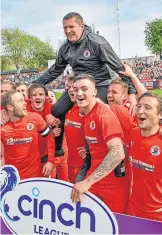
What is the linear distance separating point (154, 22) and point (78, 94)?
182 feet

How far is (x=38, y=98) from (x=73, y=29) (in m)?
1.10

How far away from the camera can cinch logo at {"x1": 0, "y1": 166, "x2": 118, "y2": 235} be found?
2.66 m

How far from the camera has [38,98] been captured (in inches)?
184

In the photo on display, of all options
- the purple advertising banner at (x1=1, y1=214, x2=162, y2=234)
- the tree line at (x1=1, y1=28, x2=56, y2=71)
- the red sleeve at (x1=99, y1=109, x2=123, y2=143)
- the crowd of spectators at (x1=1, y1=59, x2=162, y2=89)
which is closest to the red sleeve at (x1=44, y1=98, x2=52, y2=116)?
the red sleeve at (x1=99, y1=109, x2=123, y2=143)

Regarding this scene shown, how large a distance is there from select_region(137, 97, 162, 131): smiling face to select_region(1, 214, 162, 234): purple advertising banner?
779 millimetres

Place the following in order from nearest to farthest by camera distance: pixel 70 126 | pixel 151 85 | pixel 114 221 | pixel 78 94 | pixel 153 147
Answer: pixel 114 221 < pixel 153 147 < pixel 78 94 < pixel 70 126 < pixel 151 85

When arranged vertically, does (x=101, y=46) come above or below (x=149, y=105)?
above

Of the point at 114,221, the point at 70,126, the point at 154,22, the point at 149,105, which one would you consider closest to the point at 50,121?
→ the point at 70,126

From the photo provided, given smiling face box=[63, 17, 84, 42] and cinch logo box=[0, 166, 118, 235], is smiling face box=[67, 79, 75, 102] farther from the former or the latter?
cinch logo box=[0, 166, 118, 235]

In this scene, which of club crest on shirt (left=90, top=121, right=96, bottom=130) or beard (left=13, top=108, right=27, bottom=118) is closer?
club crest on shirt (left=90, top=121, right=96, bottom=130)

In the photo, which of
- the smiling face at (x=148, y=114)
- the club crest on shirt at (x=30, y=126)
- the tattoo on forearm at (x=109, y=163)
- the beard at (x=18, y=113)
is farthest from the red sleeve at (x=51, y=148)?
the smiling face at (x=148, y=114)

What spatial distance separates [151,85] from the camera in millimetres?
32562

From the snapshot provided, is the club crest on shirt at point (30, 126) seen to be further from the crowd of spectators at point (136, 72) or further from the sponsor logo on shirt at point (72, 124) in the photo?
the crowd of spectators at point (136, 72)

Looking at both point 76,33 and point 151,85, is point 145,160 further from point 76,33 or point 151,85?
point 151,85
